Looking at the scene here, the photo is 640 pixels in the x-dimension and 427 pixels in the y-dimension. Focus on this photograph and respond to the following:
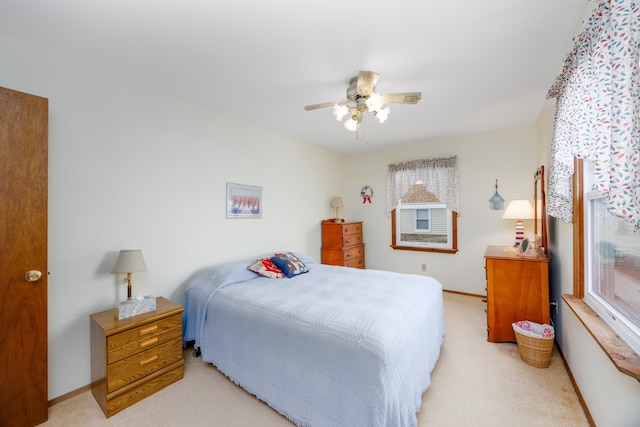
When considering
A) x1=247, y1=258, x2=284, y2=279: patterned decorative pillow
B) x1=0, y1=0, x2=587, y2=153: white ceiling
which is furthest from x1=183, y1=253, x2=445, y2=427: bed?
x1=0, y1=0, x2=587, y2=153: white ceiling

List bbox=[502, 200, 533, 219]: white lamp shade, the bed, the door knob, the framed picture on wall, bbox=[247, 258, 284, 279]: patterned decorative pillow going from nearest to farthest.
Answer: the bed < the door knob < bbox=[247, 258, 284, 279]: patterned decorative pillow < bbox=[502, 200, 533, 219]: white lamp shade < the framed picture on wall

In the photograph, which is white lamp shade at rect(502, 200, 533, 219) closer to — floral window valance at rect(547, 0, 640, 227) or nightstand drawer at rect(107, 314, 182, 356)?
A: floral window valance at rect(547, 0, 640, 227)

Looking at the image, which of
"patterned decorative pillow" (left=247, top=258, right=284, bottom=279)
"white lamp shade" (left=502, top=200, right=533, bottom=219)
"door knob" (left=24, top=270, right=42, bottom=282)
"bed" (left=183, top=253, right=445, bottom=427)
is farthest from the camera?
"white lamp shade" (left=502, top=200, right=533, bottom=219)

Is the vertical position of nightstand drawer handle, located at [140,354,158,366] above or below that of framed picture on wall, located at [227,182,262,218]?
below

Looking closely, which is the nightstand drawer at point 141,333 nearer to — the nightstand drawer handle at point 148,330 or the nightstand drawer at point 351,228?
the nightstand drawer handle at point 148,330

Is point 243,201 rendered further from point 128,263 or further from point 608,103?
point 608,103

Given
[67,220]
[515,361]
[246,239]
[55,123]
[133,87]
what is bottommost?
[515,361]

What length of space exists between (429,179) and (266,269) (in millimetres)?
3007

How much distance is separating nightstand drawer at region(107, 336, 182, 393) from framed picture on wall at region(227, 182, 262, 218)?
4.73 feet

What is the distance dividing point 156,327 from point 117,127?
168cm

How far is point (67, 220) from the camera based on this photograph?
1.93m

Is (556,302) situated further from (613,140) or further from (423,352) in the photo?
(613,140)

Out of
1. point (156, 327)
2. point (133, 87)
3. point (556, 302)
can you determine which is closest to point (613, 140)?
point (556, 302)

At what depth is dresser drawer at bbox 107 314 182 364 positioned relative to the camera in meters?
1.75
